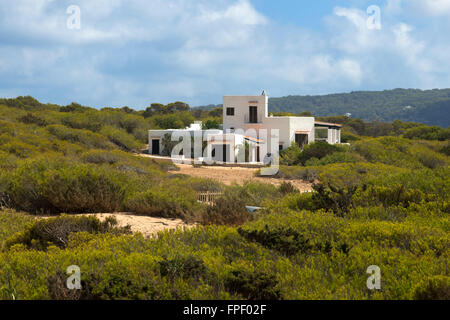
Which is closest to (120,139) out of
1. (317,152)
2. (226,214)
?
(317,152)

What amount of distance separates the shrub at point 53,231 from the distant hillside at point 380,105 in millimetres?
133269

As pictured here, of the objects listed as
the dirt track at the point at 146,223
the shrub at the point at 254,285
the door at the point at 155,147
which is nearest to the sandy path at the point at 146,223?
the dirt track at the point at 146,223

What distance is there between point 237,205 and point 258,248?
11.2ft

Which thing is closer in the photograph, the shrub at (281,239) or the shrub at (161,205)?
the shrub at (281,239)

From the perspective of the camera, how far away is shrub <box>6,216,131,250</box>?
712cm

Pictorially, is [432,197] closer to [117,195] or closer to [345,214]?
[345,214]

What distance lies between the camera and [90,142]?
31.5 metres

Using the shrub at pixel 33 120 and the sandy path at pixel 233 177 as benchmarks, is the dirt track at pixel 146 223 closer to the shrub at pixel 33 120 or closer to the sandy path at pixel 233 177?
the sandy path at pixel 233 177

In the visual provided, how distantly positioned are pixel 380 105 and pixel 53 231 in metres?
175

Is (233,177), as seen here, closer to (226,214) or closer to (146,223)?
(226,214)

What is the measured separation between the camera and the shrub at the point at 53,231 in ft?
23.4

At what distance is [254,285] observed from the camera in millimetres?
4555

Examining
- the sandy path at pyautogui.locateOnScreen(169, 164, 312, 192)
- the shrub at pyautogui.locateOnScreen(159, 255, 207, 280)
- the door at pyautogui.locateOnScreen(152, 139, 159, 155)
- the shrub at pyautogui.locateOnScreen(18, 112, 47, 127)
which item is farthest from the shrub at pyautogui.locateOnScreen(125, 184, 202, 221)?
the door at pyautogui.locateOnScreen(152, 139, 159, 155)
